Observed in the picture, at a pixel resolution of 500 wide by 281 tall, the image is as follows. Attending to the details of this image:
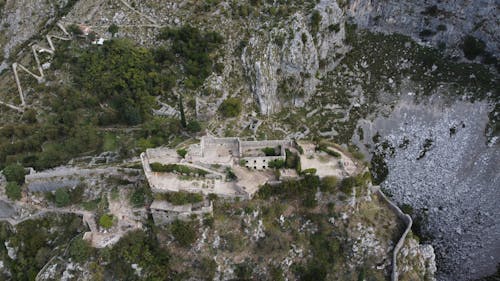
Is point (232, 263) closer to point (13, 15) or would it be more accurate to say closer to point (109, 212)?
point (109, 212)

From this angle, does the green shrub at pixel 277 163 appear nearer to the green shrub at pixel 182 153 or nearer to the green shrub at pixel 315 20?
the green shrub at pixel 182 153

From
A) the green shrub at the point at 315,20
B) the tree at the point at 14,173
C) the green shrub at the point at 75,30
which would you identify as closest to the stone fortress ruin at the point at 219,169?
the tree at the point at 14,173

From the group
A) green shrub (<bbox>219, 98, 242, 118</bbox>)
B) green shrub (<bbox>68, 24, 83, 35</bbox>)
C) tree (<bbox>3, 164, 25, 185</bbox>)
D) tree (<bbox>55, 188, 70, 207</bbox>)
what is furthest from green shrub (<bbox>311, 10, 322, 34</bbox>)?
tree (<bbox>3, 164, 25, 185</bbox>)

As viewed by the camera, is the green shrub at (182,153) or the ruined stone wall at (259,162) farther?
the green shrub at (182,153)

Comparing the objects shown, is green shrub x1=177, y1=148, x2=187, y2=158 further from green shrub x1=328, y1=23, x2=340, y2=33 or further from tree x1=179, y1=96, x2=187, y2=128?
green shrub x1=328, y1=23, x2=340, y2=33

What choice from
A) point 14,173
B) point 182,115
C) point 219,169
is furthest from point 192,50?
point 14,173
